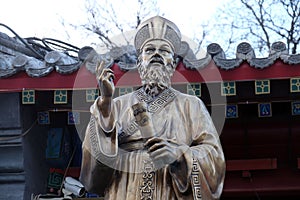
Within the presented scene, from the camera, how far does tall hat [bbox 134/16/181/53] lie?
4.18 m

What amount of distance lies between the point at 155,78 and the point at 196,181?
76 centimetres

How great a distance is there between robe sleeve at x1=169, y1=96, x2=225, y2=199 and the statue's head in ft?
1.21

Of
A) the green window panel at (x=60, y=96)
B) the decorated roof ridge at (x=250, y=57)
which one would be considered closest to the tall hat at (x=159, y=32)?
the decorated roof ridge at (x=250, y=57)

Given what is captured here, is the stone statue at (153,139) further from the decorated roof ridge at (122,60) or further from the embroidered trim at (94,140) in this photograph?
the decorated roof ridge at (122,60)

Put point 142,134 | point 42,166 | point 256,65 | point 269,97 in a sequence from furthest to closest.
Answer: point 42,166 < point 269,97 < point 256,65 < point 142,134

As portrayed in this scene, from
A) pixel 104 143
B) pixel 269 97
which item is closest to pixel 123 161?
pixel 104 143

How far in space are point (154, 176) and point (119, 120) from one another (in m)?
0.46

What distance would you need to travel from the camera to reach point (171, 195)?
12.6 feet

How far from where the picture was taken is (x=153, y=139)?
3654 millimetres

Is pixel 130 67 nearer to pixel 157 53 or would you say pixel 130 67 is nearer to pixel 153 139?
pixel 157 53

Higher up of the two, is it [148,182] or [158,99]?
[158,99]

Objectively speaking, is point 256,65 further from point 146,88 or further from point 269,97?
point 146,88

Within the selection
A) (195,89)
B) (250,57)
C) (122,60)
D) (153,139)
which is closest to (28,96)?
(122,60)

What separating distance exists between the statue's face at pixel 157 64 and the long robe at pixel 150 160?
0.12 metres
